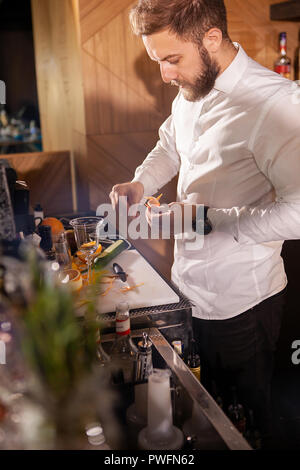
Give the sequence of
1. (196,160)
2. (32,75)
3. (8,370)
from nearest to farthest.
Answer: (8,370), (196,160), (32,75)

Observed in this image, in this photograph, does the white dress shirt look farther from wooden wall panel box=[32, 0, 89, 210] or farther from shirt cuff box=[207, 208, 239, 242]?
wooden wall panel box=[32, 0, 89, 210]

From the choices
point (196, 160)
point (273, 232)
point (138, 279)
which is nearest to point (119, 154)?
point (196, 160)

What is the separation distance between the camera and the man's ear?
140cm

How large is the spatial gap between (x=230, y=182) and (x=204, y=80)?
1.11ft

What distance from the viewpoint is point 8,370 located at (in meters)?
0.71

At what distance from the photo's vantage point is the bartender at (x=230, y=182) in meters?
1.36

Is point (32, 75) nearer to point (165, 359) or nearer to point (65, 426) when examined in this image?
point (165, 359)

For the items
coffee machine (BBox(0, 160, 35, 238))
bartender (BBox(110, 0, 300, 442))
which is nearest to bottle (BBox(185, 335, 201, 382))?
bartender (BBox(110, 0, 300, 442))

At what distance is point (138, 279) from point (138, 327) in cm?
27

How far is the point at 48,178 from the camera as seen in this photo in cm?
278

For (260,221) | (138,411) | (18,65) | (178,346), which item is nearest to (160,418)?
(138,411)

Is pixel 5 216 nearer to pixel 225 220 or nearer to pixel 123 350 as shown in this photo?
pixel 123 350

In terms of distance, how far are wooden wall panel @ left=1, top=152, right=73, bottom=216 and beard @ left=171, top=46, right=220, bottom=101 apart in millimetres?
1404

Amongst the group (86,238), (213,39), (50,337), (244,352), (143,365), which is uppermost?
(213,39)
